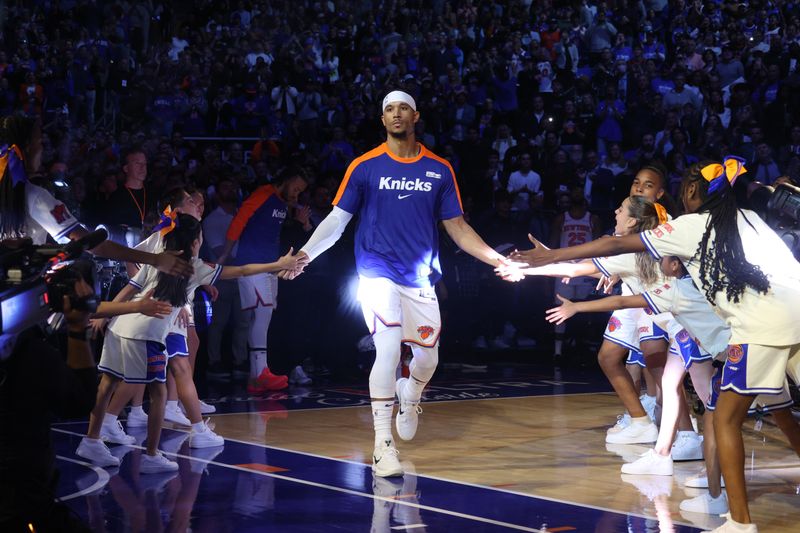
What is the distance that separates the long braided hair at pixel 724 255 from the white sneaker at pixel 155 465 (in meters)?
3.65

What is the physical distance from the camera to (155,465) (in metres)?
7.29

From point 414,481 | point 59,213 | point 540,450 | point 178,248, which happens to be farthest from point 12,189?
point 540,450

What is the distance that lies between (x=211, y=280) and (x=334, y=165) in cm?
709

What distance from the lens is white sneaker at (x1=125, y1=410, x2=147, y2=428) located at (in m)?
9.12

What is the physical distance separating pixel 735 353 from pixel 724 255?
48 cm

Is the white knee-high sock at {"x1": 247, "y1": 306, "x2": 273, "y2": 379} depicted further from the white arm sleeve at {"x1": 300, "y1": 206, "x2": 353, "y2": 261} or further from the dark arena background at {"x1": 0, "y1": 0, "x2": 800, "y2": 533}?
the white arm sleeve at {"x1": 300, "y1": 206, "x2": 353, "y2": 261}

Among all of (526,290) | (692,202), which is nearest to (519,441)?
(692,202)

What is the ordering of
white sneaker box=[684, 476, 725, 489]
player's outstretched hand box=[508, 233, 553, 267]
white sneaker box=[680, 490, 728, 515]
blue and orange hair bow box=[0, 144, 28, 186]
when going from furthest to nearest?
white sneaker box=[684, 476, 725, 489] < white sneaker box=[680, 490, 728, 515] < player's outstretched hand box=[508, 233, 553, 267] < blue and orange hair bow box=[0, 144, 28, 186]

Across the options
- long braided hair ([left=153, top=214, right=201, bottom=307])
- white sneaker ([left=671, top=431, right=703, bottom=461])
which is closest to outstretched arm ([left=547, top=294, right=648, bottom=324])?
white sneaker ([left=671, top=431, right=703, bottom=461])

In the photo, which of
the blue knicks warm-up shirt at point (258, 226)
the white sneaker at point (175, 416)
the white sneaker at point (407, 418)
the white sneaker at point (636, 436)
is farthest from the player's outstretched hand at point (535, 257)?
the blue knicks warm-up shirt at point (258, 226)

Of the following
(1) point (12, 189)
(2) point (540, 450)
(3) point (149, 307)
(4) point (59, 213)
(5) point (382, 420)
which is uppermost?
(1) point (12, 189)

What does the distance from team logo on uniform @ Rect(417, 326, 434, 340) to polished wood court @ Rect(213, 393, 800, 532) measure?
88 cm

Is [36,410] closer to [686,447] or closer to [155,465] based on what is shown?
[155,465]

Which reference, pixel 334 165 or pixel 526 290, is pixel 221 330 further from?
pixel 526 290
